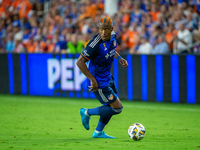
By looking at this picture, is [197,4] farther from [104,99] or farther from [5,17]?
[5,17]

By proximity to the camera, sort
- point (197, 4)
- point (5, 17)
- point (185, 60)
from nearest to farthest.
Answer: point (185, 60)
point (197, 4)
point (5, 17)

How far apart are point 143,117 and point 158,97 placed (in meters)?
2.56

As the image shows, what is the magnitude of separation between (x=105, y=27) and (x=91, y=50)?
450mm

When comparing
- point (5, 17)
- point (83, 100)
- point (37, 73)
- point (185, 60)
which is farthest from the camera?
point (5, 17)

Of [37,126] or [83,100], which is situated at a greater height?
[37,126]

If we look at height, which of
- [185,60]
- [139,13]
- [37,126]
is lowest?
[37,126]

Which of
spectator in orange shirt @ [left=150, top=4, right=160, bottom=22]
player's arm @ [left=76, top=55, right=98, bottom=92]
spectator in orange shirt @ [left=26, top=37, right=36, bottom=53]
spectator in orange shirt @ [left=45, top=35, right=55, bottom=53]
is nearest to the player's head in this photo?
player's arm @ [left=76, top=55, right=98, bottom=92]

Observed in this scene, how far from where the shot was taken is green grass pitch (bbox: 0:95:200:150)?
5422 mm

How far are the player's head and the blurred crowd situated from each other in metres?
6.20

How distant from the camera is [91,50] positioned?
17.8 ft

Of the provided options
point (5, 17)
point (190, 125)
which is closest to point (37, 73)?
point (190, 125)

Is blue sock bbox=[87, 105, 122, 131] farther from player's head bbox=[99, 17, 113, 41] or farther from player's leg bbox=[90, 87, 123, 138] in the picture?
player's head bbox=[99, 17, 113, 41]

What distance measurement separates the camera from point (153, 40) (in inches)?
484

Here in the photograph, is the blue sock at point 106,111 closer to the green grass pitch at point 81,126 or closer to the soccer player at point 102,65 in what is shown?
the soccer player at point 102,65
